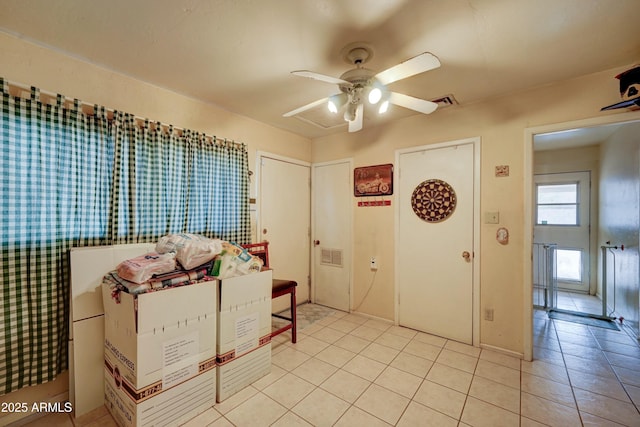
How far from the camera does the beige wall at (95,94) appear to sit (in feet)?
5.24

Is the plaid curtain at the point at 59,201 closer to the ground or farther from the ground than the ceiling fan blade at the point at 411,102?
closer to the ground

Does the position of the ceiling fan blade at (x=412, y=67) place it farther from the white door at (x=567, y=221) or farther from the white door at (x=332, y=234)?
the white door at (x=567, y=221)

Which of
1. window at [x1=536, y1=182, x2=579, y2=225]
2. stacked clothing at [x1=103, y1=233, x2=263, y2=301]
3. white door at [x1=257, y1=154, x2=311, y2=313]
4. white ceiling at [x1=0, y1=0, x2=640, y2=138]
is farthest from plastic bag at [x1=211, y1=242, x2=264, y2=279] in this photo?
window at [x1=536, y1=182, x2=579, y2=225]

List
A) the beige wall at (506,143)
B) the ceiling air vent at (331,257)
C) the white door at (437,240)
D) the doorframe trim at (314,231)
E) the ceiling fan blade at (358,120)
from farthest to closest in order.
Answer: the ceiling air vent at (331,257), the doorframe trim at (314,231), the white door at (437,240), the beige wall at (506,143), the ceiling fan blade at (358,120)

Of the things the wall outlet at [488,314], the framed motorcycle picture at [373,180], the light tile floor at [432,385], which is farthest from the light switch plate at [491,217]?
the light tile floor at [432,385]

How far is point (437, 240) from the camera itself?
2766 mm

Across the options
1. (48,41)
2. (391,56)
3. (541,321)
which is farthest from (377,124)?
(541,321)

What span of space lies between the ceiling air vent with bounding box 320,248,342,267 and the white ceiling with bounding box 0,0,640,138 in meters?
2.15

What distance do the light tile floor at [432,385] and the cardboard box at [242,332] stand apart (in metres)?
0.10

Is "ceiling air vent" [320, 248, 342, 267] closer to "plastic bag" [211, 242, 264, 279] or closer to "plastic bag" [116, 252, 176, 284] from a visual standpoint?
"plastic bag" [211, 242, 264, 279]

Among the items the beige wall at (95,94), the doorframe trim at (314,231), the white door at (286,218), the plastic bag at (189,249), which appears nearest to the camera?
the beige wall at (95,94)

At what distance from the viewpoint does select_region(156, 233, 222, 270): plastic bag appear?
1.73m

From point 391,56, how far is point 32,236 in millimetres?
2643

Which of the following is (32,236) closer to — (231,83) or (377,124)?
(231,83)
